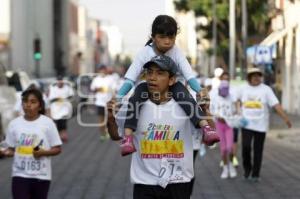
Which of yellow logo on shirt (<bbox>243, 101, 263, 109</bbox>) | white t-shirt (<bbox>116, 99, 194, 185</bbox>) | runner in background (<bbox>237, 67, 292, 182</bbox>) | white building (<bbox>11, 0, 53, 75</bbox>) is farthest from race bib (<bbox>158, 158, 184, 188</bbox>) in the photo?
white building (<bbox>11, 0, 53, 75</bbox>)

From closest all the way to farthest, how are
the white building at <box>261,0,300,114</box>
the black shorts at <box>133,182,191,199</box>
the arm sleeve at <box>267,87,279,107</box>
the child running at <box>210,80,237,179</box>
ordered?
the black shorts at <box>133,182,191,199</box> < the arm sleeve at <box>267,87,279,107</box> < the child running at <box>210,80,237,179</box> < the white building at <box>261,0,300,114</box>

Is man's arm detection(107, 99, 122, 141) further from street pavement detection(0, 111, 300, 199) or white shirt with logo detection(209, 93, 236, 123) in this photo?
white shirt with logo detection(209, 93, 236, 123)

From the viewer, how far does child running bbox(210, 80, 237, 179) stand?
43.3 ft

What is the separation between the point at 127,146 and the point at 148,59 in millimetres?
1008

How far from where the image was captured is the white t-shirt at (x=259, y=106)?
40.4ft

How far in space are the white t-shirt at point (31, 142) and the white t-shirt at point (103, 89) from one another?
14.5 meters

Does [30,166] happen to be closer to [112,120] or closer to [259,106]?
[112,120]

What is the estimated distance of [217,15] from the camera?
41.2 m

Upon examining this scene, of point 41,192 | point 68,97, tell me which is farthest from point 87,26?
point 41,192

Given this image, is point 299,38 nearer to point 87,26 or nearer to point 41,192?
point 41,192

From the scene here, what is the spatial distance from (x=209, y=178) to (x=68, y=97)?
28.4ft

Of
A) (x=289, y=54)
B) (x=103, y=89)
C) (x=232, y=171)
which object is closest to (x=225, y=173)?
(x=232, y=171)

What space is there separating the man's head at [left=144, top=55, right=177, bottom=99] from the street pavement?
5357mm

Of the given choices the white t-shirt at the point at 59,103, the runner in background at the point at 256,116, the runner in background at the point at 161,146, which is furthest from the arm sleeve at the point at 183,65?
the white t-shirt at the point at 59,103
